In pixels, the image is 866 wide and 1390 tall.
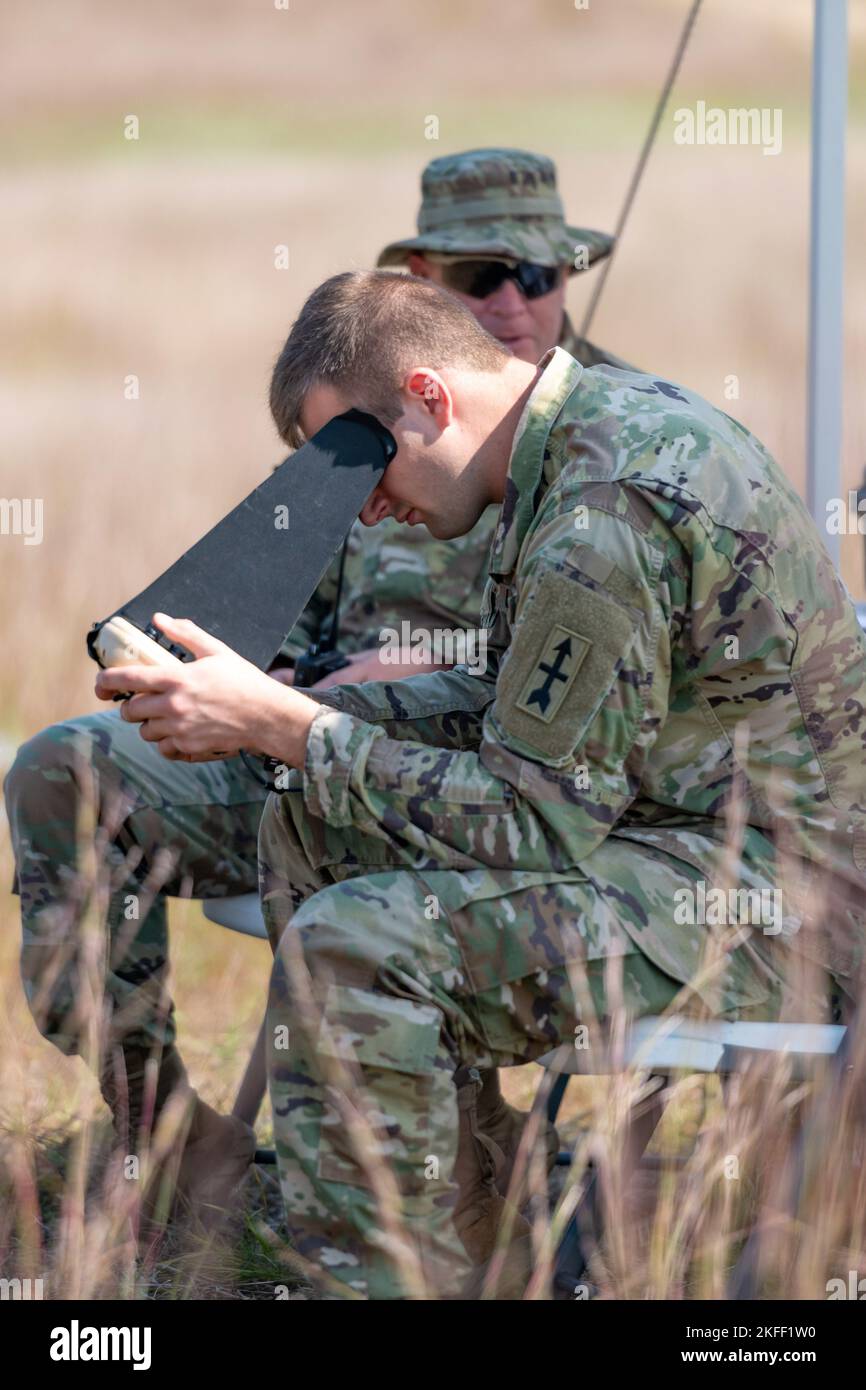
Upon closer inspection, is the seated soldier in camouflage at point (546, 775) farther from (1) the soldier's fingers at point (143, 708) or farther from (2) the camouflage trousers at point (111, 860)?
(2) the camouflage trousers at point (111, 860)

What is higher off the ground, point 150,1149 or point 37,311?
point 37,311

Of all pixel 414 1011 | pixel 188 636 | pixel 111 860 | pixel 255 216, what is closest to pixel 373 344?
pixel 188 636

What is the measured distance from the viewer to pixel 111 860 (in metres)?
2.97

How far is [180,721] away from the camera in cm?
229

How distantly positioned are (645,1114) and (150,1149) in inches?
37.4

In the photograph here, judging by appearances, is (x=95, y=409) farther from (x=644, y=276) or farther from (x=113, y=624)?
(x=113, y=624)

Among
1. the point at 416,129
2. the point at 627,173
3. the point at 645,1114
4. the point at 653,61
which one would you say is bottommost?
the point at 645,1114

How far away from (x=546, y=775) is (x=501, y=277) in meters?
2.03

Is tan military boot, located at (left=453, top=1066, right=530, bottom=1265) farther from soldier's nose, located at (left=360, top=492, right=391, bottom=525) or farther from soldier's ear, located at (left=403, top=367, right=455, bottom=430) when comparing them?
soldier's ear, located at (left=403, top=367, right=455, bottom=430)

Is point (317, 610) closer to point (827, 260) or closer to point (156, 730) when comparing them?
point (827, 260)

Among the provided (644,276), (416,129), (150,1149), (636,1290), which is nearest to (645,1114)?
(636,1290)

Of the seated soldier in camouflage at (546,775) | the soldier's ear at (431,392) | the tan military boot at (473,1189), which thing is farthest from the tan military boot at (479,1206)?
the soldier's ear at (431,392)

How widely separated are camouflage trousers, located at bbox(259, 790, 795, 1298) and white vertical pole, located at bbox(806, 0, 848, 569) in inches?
47.6

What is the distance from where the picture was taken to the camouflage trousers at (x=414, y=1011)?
2.15m
